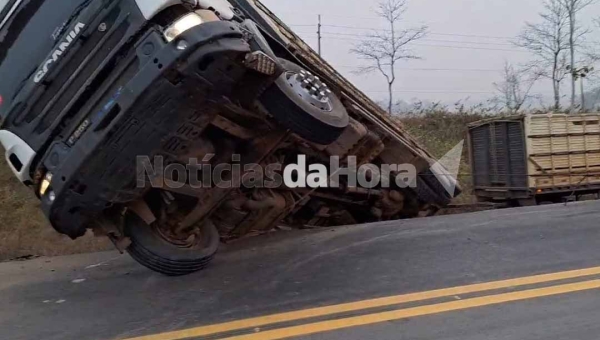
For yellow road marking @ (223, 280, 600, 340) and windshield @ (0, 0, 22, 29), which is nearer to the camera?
yellow road marking @ (223, 280, 600, 340)

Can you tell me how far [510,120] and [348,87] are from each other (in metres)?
6.25

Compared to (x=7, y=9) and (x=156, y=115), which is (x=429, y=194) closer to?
(x=156, y=115)

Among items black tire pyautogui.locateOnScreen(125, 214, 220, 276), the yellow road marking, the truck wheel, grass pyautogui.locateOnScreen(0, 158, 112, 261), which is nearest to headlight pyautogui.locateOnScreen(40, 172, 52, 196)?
black tire pyautogui.locateOnScreen(125, 214, 220, 276)

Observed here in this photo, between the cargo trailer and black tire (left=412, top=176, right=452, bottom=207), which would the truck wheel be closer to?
black tire (left=412, top=176, right=452, bottom=207)

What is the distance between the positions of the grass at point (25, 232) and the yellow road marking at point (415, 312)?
185 inches

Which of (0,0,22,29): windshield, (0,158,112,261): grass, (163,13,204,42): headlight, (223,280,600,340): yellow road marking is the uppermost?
(0,0,22,29): windshield

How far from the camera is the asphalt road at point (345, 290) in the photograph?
12.5 feet

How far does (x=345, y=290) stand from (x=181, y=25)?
7.45 ft

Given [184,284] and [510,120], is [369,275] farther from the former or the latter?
[510,120]

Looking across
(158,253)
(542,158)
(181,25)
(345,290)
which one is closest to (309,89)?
(181,25)

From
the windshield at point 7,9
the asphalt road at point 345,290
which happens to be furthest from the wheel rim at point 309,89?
the windshield at point 7,9

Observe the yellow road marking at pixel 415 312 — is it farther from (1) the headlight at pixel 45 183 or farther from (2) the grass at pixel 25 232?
(2) the grass at pixel 25 232

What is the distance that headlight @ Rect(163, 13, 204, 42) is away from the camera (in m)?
3.81

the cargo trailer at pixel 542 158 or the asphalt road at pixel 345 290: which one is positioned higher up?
the cargo trailer at pixel 542 158
